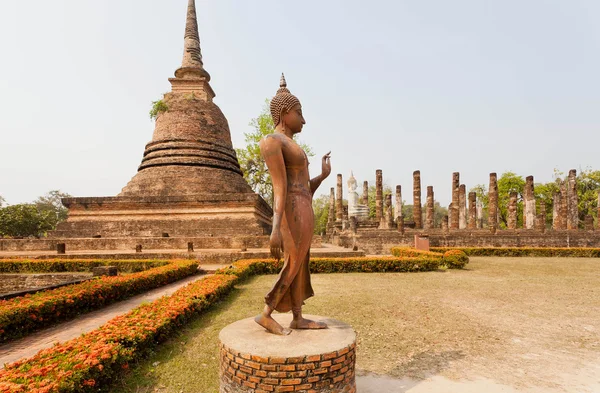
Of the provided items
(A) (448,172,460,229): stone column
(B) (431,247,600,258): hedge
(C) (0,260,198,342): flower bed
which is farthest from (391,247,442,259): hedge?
(A) (448,172,460,229): stone column

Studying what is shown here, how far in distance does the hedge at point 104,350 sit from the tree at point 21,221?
38099mm

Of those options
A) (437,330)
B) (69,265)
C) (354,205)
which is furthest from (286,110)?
(354,205)

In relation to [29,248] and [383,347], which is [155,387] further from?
[29,248]

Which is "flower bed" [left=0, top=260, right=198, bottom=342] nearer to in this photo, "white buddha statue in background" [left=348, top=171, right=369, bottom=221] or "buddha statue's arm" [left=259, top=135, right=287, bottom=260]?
"buddha statue's arm" [left=259, top=135, right=287, bottom=260]

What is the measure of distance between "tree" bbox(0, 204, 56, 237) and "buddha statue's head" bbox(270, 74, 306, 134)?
4117 cm

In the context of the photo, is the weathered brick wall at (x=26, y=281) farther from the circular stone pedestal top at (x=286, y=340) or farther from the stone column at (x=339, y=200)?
the stone column at (x=339, y=200)

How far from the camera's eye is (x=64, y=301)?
632 centimetres

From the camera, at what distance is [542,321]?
227 inches

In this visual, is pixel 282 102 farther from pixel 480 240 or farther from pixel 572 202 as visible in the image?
pixel 572 202

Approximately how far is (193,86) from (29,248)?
13.1 m

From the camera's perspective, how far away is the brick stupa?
1795 cm

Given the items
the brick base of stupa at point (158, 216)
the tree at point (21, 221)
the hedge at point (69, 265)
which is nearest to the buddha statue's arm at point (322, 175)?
the hedge at point (69, 265)

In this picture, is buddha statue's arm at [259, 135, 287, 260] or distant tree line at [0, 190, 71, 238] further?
distant tree line at [0, 190, 71, 238]

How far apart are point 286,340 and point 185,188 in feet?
57.7
